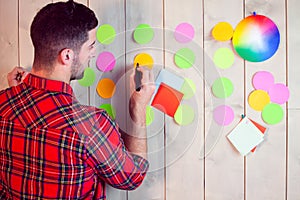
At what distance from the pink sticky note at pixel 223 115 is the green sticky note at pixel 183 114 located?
0.28 ft

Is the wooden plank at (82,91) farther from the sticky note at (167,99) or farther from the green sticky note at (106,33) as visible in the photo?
the sticky note at (167,99)

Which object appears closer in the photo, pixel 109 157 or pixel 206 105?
pixel 109 157

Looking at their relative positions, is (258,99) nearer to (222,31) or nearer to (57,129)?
(222,31)

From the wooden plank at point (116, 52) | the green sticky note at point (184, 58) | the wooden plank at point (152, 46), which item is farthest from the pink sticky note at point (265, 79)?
the wooden plank at point (116, 52)

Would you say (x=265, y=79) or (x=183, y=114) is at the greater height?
(x=265, y=79)

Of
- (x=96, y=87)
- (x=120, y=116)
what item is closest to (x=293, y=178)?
(x=120, y=116)

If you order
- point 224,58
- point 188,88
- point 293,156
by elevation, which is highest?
point 224,58

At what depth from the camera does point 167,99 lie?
4.09ft

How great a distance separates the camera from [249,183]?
1.28 m

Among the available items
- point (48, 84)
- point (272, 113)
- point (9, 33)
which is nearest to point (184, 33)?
point (272, 113)

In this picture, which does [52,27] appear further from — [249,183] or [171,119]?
[249,183]

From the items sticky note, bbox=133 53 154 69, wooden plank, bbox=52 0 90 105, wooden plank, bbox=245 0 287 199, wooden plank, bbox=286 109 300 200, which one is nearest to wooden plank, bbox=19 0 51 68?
wooden plank, bbox=52 0 90 105

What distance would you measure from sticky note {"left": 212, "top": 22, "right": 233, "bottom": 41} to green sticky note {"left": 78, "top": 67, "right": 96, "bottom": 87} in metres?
0.45

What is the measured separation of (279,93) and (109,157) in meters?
0.62
